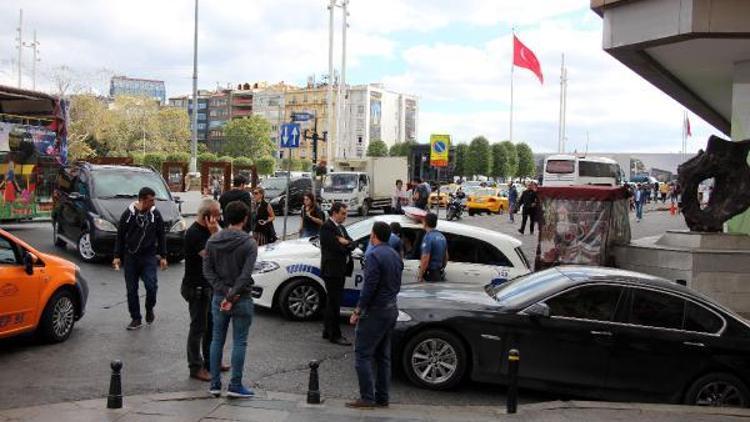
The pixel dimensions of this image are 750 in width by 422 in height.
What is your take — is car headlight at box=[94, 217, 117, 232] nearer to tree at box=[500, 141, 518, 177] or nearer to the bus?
the bus

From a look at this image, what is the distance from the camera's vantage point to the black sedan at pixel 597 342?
671 cm

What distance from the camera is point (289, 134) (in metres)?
16.5

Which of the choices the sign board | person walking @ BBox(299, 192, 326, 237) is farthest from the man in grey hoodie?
the sign board

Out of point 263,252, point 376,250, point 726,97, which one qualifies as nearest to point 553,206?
point 263,252

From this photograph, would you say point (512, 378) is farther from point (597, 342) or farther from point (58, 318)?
point (58, 318)

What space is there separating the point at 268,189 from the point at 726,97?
1894cm

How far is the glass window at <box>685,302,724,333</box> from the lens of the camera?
6785 millimetres

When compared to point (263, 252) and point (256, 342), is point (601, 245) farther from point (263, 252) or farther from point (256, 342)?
point (256, 342)

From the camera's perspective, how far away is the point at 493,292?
7746mm

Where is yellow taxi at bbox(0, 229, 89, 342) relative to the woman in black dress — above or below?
below

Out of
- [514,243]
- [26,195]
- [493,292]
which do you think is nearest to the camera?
[493,292]

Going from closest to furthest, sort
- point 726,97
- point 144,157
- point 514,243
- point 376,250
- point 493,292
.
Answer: point 376,250
point 493,292
point 514,243
point 726,97
point 144,157

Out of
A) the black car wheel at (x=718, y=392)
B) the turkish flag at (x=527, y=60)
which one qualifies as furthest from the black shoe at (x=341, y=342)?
the turkish flag at (x=527, y=60)

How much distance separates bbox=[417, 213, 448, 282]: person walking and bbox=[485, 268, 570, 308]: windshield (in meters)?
0.95
